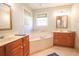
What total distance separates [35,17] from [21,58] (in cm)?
331

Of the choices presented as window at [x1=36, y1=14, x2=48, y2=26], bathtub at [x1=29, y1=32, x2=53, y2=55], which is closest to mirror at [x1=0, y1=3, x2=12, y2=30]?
bathtub at [x1=29, y1=32, x2=53, y2=55]

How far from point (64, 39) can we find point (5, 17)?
2195mm

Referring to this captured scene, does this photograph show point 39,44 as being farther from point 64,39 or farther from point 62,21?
point 62,21

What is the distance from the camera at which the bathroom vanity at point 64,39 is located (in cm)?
319

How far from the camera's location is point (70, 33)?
318 cm

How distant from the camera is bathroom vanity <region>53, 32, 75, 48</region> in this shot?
3.19 meters

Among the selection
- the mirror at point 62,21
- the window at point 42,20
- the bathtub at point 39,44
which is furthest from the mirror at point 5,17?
the mirror at point 62,21

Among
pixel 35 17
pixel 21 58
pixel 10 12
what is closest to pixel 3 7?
pixel 10 12

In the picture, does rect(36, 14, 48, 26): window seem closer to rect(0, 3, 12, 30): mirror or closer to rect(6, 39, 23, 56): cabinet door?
rect(0, 3, 12, 30): mirror

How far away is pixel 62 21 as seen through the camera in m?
3.69

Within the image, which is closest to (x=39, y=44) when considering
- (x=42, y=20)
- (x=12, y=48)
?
(x=42, y=20)

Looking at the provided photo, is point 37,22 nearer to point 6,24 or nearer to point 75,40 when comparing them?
point 75,40

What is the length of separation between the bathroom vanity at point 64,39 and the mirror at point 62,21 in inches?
17.8

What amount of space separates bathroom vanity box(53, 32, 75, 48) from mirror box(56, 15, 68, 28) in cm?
45
